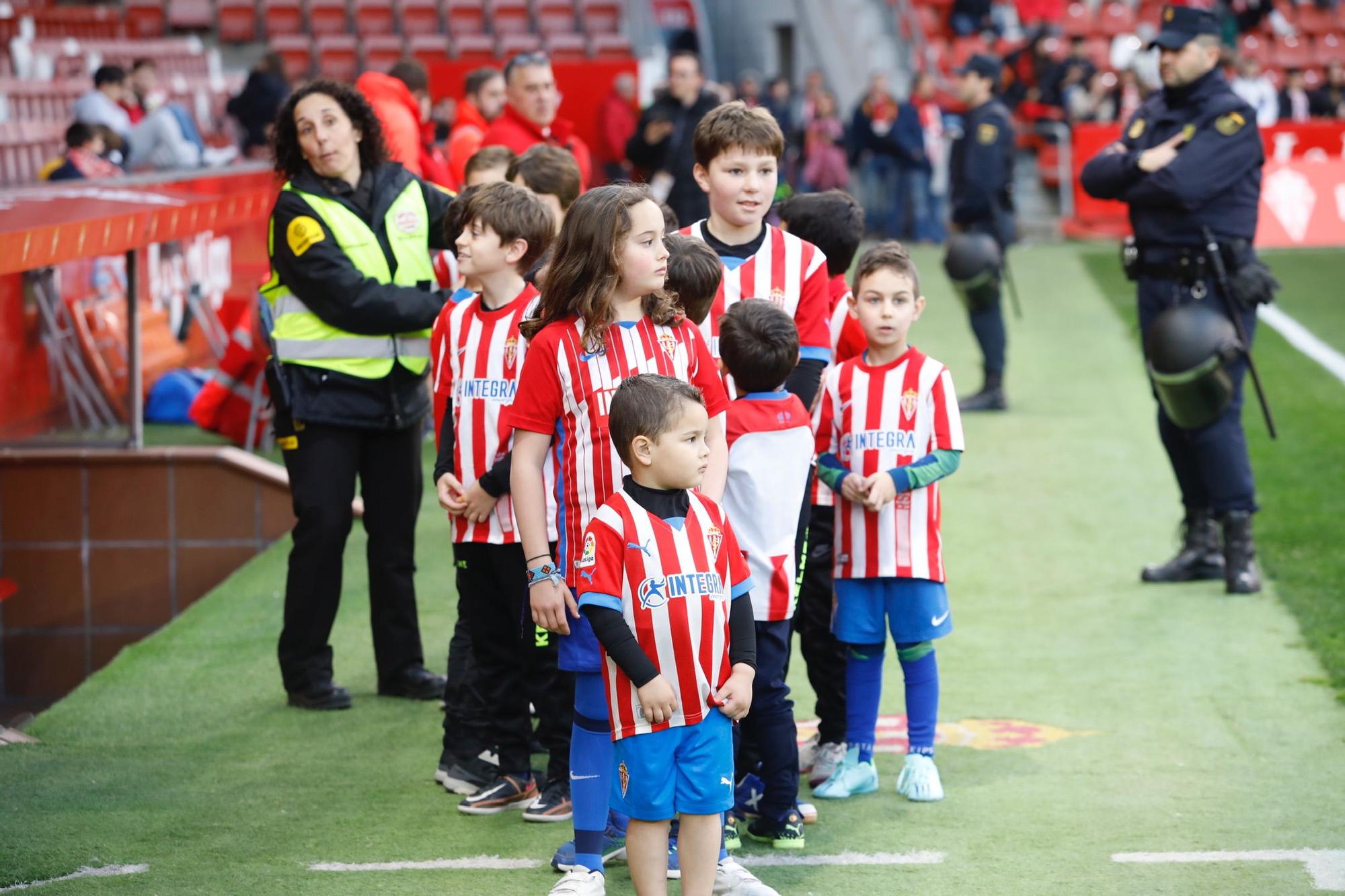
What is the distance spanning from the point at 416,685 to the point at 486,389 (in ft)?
4.87

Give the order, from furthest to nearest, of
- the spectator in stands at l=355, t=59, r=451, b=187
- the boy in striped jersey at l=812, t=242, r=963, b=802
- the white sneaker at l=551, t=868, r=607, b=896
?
the spectator in stands at l=355, t=59, r=451, b=187 → the boy in striped jersey at l=812, t=242, r=963, b=802 → the white sneaker at l=551, t=868, r=607, b=896

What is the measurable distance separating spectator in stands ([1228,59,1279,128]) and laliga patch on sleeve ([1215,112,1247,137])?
15318 millimetres

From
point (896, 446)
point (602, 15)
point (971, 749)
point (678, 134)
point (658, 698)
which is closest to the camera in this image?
point (658, 698)

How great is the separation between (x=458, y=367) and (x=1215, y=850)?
2255 mm

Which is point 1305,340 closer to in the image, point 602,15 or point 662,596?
point 662,596

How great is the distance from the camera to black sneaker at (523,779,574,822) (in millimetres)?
4273

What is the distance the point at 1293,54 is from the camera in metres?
24.0

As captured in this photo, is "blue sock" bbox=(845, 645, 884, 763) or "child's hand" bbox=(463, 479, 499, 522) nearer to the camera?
"child's hand" bbox=(463, 479, 499, 522)

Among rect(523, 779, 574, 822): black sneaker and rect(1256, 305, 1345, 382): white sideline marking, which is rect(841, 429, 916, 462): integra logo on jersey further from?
rect(1256, 305, 1345, 382): white sideline marking

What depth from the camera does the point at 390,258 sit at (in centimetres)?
510

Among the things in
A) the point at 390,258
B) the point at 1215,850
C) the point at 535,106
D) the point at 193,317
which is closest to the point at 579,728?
the point at 1215,850

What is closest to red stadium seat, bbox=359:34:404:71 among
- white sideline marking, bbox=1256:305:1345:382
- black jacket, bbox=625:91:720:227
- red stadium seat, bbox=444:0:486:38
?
red stadium seat, bbox=444:0:486:38

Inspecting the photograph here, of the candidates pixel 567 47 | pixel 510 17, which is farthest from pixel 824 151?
pixel 510 17

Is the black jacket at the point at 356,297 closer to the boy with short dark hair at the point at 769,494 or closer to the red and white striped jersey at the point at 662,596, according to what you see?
the boy with short dark hair at the point at 769,494
